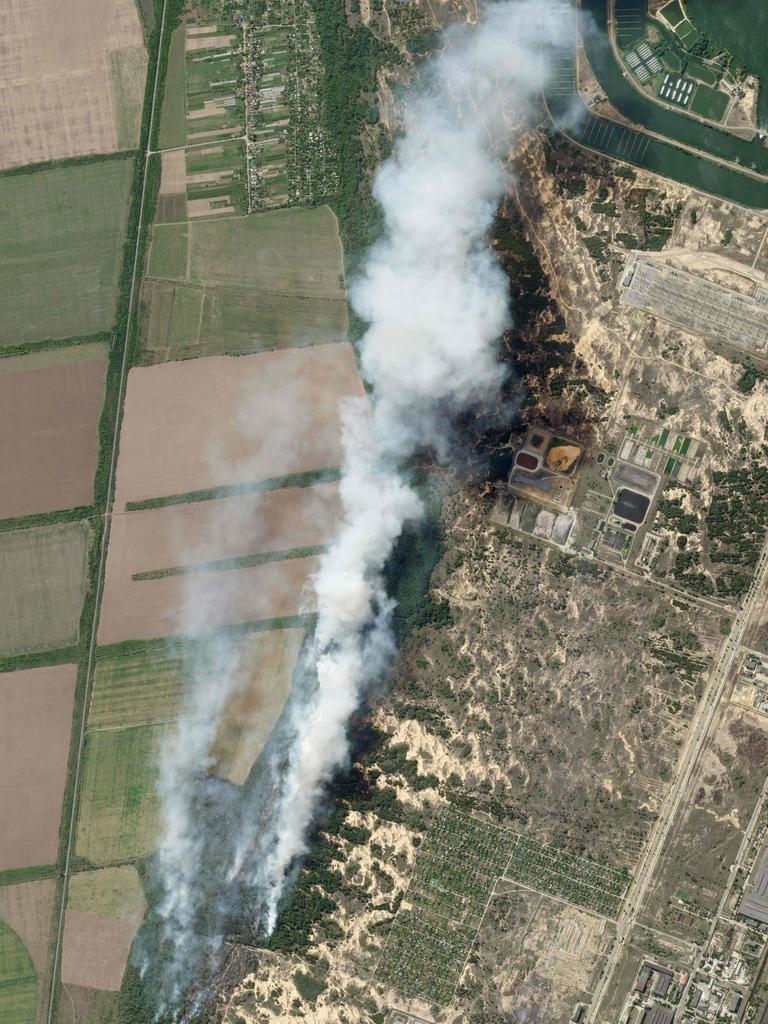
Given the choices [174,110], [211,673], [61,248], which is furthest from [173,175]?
[211,673]

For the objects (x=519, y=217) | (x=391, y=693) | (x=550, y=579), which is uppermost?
(x=519, y=217)

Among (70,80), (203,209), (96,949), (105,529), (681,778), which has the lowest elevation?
(96,949)

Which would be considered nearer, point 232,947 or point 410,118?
point 232,947

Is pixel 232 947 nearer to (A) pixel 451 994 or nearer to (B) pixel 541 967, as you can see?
(A) pixel 451 994

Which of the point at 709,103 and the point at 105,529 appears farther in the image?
the point at 709,103

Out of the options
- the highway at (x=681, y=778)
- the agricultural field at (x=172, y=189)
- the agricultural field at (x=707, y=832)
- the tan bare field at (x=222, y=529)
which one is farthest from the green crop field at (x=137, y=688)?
the agricultural field at (x=707, y=832)

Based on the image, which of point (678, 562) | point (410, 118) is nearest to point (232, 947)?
point (678, 562)

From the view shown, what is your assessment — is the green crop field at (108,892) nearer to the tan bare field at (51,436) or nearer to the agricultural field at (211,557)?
the agricultural field at (211,557)

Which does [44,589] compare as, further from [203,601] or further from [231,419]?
[231,419]

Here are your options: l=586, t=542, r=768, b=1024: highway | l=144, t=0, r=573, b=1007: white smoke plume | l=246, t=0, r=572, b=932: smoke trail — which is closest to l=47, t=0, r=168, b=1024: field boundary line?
l=144, t=0, r=573, b=1007: white smoke plume
